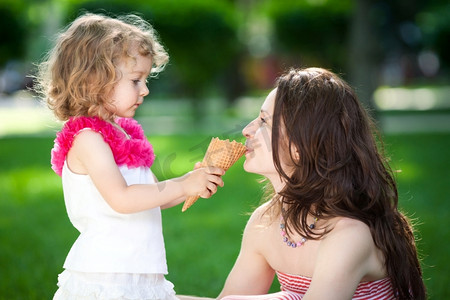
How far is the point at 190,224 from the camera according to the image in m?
7.27

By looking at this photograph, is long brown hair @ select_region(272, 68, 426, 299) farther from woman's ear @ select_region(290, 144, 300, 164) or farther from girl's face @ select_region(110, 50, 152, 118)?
Result: girl's face @ select_region(110, 50, 152, 118)

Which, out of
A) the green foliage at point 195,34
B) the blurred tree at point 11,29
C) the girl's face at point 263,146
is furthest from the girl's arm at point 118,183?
the blurred tree at point 11,29

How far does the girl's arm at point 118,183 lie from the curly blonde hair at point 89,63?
0.17 m

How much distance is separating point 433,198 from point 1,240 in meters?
4.76

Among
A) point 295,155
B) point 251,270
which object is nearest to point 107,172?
point 295,155

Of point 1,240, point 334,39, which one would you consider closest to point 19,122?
point 334,39

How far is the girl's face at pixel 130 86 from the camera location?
3.09 m

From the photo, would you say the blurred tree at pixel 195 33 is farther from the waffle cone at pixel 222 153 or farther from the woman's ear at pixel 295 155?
the woman's ear at pixel 295 155

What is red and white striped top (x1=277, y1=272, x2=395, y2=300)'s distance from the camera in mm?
3041

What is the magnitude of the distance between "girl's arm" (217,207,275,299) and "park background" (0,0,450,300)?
0.55 m

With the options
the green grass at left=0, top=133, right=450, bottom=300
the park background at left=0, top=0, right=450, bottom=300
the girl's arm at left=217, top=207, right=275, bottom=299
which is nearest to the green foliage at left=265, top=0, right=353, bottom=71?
the park background at left=0, top=0, right=450, bottom=300

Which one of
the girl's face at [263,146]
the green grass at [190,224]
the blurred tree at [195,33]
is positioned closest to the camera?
the girl's face at [263,146]

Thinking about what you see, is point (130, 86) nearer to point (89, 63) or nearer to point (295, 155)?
point (89, 63)

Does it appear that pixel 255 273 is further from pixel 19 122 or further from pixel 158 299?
pixel 19 122
